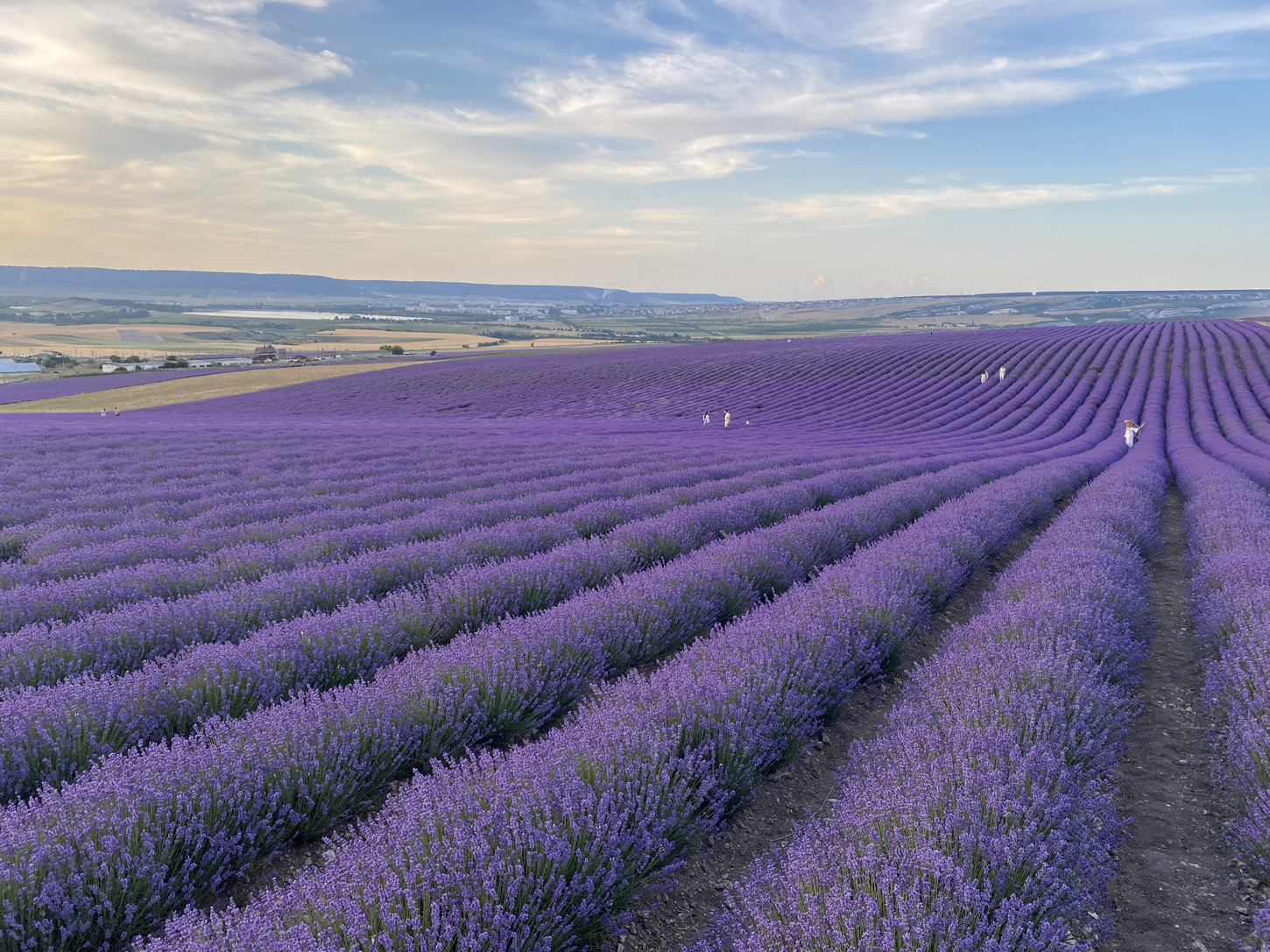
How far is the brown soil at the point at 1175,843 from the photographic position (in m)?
2.19

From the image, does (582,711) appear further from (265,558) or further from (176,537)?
(176,537)

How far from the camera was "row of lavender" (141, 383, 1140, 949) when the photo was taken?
5.29 ft

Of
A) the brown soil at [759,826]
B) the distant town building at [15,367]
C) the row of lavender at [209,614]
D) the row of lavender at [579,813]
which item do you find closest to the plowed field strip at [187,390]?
the distant town building at [15,367]

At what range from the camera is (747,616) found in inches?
151

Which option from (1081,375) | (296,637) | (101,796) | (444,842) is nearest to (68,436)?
(296,637)

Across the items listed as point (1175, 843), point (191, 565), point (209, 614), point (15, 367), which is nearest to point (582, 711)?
point (1175, 843)

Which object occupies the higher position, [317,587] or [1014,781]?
[1014,781]

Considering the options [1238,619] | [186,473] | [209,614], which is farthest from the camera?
[186,473]

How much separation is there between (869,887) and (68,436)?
59.7ft

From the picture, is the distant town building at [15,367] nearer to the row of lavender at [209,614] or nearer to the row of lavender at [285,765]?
the row of lavender at [209,614]

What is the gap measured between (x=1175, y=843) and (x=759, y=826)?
5.22ft

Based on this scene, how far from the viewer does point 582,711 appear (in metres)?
2.68

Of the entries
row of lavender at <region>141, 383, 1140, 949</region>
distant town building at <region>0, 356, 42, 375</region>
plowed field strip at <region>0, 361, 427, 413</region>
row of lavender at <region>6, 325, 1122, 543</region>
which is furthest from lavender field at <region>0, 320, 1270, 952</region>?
distant town building at <region>0, 356, 42, 375</region>

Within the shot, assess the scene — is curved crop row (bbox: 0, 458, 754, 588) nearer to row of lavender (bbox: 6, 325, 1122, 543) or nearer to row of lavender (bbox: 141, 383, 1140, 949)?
row of lavender (bbox: 6, 325, 1122, 543)
